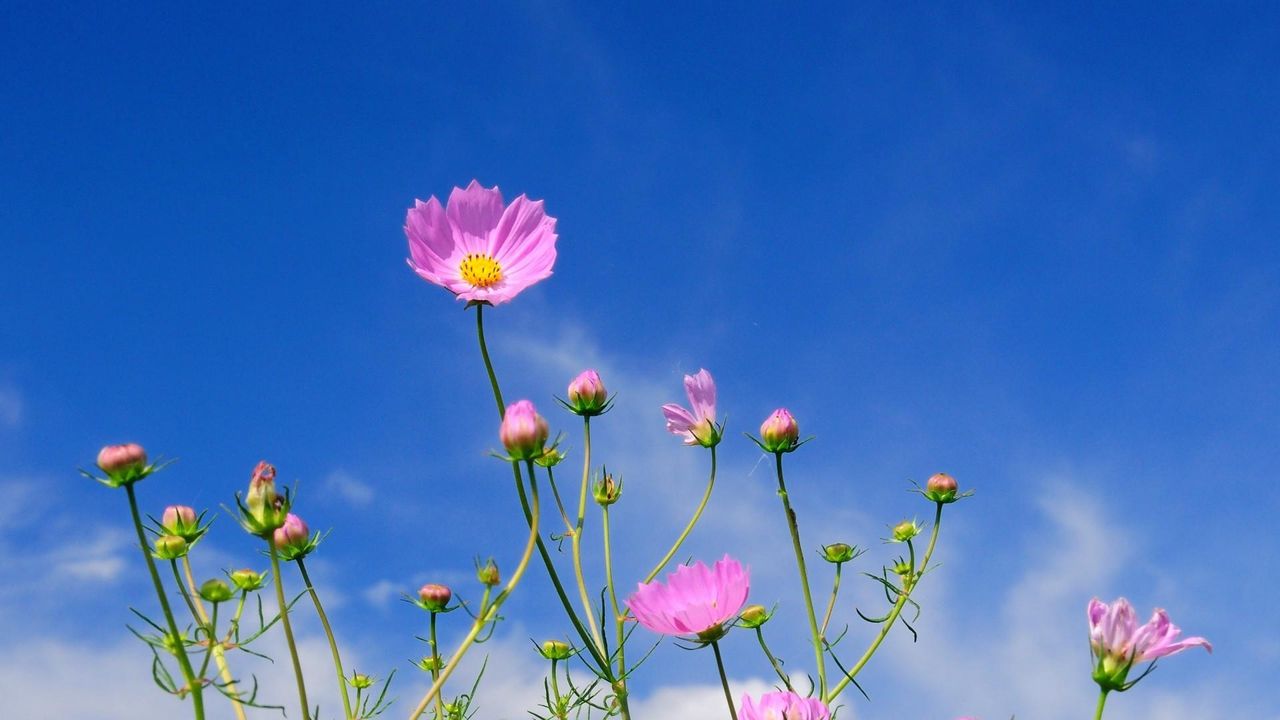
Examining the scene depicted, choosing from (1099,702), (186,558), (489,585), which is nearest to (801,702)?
(1099,702)

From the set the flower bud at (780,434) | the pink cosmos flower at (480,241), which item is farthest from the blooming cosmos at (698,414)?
the pink cosmos flower at (480,241)

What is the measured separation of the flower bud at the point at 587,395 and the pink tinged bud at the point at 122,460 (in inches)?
25.8

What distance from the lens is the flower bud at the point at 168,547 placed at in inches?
52.9

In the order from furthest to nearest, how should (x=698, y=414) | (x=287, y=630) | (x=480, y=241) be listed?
(x=698, y=414) → (x=480, y=241) → (x=287, y=630)

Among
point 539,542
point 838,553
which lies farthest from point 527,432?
point 838,553

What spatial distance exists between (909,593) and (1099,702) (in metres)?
0.63

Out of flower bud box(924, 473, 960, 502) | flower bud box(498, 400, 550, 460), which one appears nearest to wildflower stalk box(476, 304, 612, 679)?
flower bud box(498, 400, 550, 460)

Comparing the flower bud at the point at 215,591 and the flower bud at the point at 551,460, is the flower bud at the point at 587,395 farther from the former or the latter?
the flower bud at the point at 215,591

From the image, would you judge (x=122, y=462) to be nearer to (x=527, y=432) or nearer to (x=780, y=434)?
(x=527, y=432)

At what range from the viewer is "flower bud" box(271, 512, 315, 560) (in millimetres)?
1439

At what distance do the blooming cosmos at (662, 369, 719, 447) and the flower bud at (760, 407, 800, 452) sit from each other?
0.14 metres

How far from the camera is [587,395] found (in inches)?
64.4

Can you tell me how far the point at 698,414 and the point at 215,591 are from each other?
88cm

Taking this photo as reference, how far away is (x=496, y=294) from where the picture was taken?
1.44m
